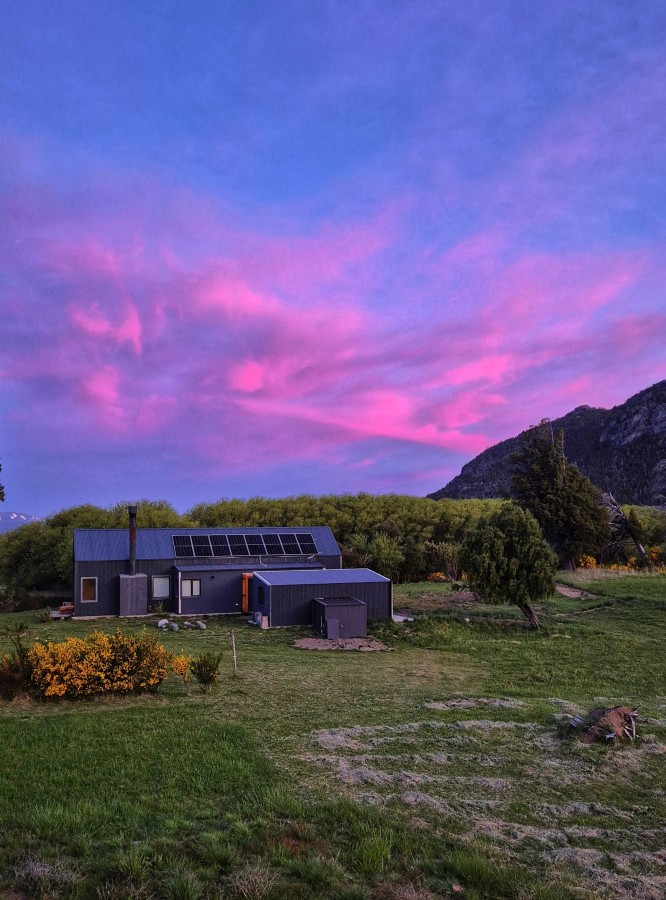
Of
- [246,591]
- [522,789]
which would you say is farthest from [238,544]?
[522,789]

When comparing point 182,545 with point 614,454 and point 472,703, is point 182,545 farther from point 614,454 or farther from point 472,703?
point 614,454

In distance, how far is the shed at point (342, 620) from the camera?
2842 cm

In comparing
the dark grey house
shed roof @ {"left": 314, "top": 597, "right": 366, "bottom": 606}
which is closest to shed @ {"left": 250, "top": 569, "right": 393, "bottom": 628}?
shed roof @ {"left": 314, "top": 597, "right": 366, "bottom": 606}

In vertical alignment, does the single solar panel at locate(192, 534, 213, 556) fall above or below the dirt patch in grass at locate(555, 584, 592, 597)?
above

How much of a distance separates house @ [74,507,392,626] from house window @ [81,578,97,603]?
0.18 feet

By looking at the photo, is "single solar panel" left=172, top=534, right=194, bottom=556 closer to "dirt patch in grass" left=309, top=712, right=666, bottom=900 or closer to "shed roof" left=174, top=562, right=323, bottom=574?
"shed roof" left=174, top=562, right=323, bottom=574

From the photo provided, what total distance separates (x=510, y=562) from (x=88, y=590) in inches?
935

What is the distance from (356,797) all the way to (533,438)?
53938 mm

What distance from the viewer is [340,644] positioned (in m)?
26.2

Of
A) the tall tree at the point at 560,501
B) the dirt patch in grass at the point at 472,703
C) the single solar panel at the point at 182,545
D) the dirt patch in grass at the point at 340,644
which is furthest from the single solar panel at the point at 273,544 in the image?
the tall tree at the point at 560,501

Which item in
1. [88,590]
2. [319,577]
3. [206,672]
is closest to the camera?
[206,672]

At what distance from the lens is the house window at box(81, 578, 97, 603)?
112 feet

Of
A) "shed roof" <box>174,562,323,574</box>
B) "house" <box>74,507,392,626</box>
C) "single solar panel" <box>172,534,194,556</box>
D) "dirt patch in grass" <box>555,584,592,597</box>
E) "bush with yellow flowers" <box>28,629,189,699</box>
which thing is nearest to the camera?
"bush with yellow flowers" <box>28,629,189,699</box>

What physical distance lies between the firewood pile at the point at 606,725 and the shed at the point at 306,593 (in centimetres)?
1862
